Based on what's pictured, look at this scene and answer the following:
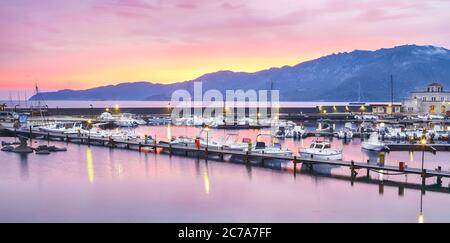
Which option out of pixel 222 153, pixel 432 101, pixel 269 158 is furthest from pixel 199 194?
pixel 432 101

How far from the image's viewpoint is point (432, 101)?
10538 centimetres

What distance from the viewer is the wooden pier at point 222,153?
3112cm

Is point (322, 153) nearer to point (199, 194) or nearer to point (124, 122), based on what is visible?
point (199, 194)

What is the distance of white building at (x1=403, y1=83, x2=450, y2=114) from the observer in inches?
4075

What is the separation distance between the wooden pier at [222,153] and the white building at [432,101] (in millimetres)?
76096

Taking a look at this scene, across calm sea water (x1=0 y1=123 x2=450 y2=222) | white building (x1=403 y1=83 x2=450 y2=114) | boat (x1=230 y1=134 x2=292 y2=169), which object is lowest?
calm sea water (x1=0 y1=123 x2=450 y2=222)

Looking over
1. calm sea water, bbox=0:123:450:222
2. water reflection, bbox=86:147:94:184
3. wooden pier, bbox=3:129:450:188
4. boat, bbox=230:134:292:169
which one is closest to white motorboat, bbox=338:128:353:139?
calm sea water, bbox=0:123:450:222

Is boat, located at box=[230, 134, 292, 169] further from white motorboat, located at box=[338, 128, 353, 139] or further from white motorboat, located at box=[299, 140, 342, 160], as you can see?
white motorboat, located at box=[338, 128, 353, 139]

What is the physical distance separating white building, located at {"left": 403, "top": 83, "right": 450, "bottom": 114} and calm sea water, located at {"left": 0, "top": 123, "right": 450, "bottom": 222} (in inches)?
2630

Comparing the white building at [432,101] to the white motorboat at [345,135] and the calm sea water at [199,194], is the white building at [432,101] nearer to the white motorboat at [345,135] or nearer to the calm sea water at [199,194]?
the white motorboat at [345,135]

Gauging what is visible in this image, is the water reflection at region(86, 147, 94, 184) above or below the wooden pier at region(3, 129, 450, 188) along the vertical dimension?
below

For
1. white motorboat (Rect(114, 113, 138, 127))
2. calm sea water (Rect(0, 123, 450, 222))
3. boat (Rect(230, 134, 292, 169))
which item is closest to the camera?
calm sea water (Rect(0, 123, 450, 222))
